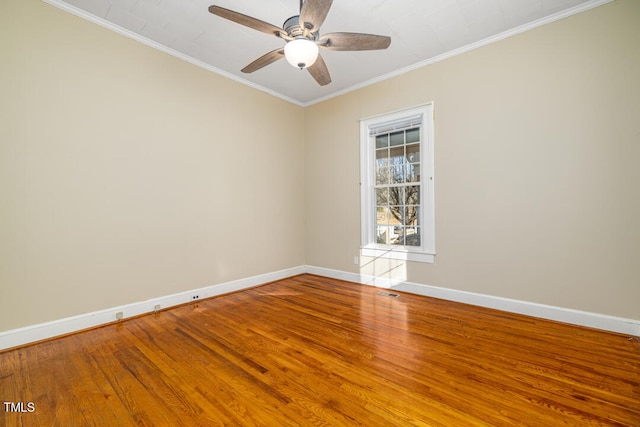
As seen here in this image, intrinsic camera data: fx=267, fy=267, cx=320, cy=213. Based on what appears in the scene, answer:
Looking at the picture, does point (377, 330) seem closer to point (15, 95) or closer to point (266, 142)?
point (266, 142)

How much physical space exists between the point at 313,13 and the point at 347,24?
112 cm

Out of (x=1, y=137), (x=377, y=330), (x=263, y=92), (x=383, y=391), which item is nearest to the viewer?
(x=383, y=391)

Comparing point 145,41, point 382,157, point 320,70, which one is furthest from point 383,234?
point 145,41

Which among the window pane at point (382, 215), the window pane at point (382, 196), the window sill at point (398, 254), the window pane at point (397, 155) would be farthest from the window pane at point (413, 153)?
the window sill at point (398, 254)

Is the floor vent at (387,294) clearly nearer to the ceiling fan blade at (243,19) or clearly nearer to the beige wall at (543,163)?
the beige wall at (543,163)

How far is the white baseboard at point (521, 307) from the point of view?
246 centimetres

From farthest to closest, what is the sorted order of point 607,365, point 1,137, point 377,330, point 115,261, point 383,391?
point 115,261, point 377,330, point 1,137, point 607,365, point 383,391

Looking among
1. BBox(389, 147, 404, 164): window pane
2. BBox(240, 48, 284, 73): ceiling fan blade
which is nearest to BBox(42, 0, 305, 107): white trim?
BBox(240, 48, 284, 73): ceiling fan blade

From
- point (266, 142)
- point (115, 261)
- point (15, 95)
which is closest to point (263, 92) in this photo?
point (266, 142)

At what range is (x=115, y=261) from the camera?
2.82 meters

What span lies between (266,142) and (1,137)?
9.30ft

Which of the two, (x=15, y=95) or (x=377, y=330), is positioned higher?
(x=15, y=95)

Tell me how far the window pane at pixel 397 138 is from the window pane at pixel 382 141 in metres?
0.07

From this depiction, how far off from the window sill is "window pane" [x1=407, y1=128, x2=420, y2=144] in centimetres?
157
